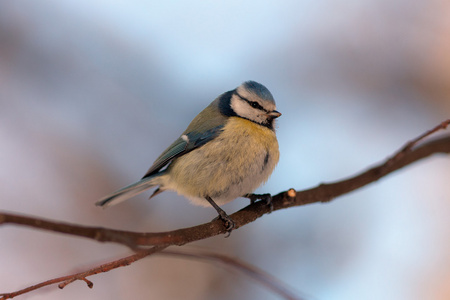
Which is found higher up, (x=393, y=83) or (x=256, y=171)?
(x=393, y=83)

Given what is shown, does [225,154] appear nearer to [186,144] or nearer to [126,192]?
[186,144]

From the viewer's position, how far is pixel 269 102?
1.60m

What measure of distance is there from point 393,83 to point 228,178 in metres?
1.45

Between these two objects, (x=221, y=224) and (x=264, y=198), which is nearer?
(x=221, y=224)

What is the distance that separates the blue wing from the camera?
1.61 meters

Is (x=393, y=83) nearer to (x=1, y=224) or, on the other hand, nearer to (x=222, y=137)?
(x=222, y=137)

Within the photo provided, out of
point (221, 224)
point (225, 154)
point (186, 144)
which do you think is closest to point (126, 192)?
point (186, 144)

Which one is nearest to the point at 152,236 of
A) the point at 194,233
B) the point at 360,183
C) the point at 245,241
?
the point at 194,233

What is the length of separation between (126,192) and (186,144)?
0.97 ft

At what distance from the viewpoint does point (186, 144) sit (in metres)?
1.66

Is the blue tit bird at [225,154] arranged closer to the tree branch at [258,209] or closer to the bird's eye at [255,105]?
the bird's eye at [255,105]

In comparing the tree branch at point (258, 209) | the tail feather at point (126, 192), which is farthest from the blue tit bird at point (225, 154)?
the tree branch at point (258, 209)

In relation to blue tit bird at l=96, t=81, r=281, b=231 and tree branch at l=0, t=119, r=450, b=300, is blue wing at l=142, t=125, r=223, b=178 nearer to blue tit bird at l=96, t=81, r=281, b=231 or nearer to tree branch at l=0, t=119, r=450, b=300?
blue tit bird at l=96, t=81, r=281, b=231

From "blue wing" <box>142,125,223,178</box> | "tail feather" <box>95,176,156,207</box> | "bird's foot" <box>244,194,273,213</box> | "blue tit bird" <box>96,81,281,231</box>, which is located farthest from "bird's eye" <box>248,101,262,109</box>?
"tail feather" <box>95,176,156,207</box>
